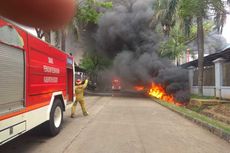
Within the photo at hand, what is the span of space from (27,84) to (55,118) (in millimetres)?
2491

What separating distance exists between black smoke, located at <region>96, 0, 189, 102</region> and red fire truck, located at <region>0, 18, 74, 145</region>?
1828 cm

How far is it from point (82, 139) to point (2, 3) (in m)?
6.79

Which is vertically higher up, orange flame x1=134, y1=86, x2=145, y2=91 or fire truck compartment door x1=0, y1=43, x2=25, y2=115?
fire truck compartment door x1=0, y1=43, x2=25, y2=115

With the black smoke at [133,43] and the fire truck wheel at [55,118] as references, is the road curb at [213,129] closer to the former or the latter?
the fire truck wheel at [55,118]

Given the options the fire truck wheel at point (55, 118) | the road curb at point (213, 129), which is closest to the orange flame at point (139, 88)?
the road curb at point (213, 129)

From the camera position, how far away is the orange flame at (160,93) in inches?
948

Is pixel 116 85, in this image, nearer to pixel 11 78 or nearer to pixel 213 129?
pixel 213 129

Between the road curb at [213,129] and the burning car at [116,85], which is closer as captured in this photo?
the road curb at [213,129]

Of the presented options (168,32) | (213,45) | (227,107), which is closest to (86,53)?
(168,32)

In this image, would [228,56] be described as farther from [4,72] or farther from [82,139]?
[4,72]

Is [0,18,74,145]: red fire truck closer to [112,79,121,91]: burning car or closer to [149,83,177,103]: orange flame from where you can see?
[149,83,177,103]: orange flame

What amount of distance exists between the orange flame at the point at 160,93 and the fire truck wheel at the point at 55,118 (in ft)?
52.6

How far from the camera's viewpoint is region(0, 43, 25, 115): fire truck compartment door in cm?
456

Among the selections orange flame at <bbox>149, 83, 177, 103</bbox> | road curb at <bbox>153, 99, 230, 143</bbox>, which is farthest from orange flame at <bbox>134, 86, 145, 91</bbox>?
road curb at <bbox>153, 99, 230, 143</bbox>
